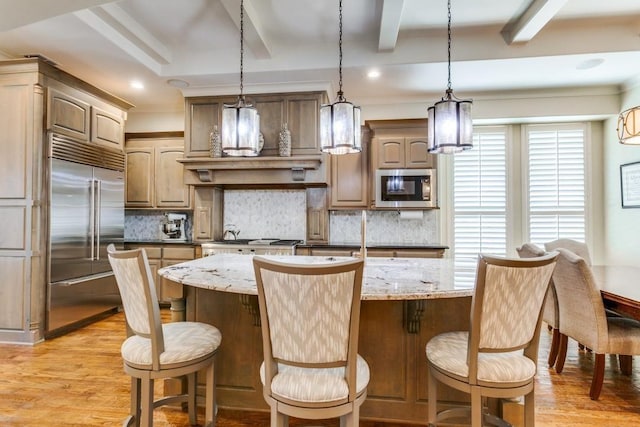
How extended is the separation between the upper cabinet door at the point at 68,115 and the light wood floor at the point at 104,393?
205cm

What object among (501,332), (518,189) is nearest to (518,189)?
(518,189)

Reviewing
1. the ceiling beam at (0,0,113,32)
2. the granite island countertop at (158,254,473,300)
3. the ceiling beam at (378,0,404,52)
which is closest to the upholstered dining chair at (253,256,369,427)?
the granite island countertop at (158,254,473,300)

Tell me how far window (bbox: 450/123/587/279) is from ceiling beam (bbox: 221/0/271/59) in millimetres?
2750

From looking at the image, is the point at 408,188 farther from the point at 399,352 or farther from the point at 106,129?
the point at 106,129

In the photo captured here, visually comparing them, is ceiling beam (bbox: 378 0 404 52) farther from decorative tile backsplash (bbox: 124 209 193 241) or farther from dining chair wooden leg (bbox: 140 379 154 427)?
decorative tile backsplash (bbox: 124 209 193 241)

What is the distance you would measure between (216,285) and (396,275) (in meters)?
0.95

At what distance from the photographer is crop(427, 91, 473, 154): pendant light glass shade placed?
1943 mm

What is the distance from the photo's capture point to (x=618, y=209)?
13.5ft

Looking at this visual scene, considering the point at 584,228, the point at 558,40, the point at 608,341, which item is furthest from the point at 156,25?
the point at 584,228

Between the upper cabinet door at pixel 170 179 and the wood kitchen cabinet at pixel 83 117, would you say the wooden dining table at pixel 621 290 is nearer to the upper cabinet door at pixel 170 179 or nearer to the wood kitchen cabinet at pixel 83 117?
the upper cabinet door at pixel 170 179

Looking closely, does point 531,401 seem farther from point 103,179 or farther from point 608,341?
point 103,179

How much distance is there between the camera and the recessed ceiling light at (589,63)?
134 inches

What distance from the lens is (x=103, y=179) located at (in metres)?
3.88

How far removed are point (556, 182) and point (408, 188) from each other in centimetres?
198
